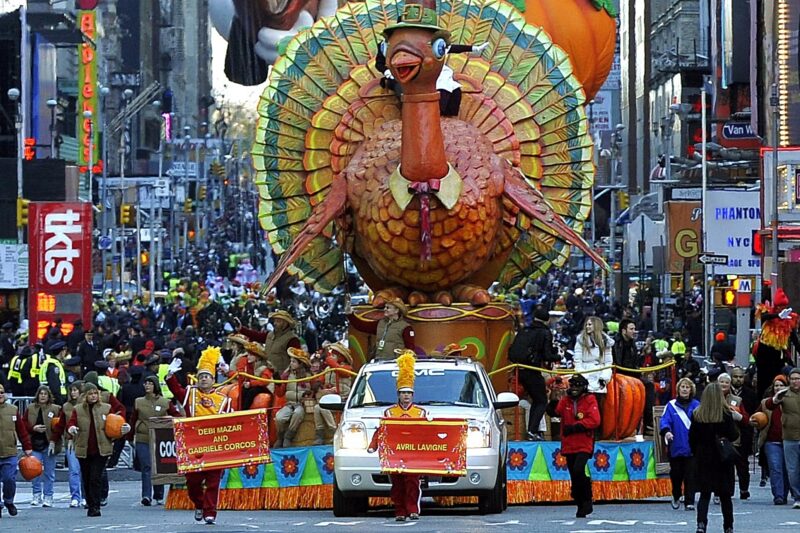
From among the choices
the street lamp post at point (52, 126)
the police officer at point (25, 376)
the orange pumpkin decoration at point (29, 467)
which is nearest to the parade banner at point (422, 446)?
the orange pumpkin decoration at point (29, 467)

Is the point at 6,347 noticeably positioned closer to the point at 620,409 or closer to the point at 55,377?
the point at 55,377

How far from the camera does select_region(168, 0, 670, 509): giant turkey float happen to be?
24312 mm

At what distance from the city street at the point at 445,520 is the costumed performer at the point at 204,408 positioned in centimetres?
22

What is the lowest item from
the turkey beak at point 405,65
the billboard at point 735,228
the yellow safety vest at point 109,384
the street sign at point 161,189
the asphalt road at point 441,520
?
the asphalt road at point 441,520

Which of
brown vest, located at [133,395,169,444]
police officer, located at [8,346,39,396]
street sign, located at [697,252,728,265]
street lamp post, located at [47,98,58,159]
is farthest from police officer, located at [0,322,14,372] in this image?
street lamp post, located at [47,98,58,159]

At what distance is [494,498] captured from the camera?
70.8ft

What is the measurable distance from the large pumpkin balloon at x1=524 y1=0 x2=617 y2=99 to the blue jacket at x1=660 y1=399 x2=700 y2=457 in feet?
48.2

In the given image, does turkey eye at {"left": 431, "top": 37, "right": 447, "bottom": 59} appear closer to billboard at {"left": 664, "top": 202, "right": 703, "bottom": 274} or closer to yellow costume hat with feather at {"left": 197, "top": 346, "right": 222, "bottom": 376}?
yellow costume hat with feather at {"left": 197, "top": 346, "right": 222, "bottom": 376}

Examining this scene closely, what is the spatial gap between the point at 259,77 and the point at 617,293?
60.4 ft

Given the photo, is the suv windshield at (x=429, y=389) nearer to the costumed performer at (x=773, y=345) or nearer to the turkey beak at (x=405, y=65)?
the turkey beak at (x=405, y=65)

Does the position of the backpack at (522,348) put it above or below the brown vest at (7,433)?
above

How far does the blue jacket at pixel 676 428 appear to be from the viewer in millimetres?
22406

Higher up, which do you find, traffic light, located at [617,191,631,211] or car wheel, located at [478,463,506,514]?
traffic light, located at [617,191,631,211]

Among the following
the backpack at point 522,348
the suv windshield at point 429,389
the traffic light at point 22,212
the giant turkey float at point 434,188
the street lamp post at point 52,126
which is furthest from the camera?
the street lamp post at point 52,126
